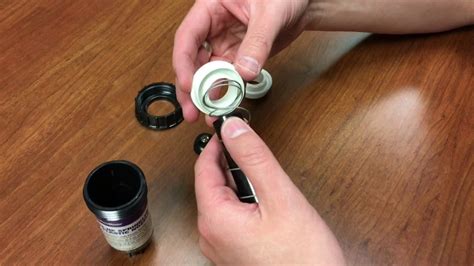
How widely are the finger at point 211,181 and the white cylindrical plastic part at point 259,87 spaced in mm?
193

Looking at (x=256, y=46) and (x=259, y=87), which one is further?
(x=259, y=87)

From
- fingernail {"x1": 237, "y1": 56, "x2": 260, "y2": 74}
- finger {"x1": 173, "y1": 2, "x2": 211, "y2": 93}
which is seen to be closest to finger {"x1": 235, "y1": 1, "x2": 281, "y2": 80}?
fingernail {"x1": 237, "y1": 56, "x2": 260, "y2": 74}

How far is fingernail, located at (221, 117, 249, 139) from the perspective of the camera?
526mm

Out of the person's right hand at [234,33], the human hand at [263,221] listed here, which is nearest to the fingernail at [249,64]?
the person's right hand at [234,33]

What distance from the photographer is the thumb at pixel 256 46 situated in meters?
0.60

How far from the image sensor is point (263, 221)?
19.0 inches

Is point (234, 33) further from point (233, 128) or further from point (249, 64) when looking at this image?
point (233, 128)

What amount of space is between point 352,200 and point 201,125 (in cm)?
28

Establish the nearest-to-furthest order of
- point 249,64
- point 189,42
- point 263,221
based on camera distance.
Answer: point 263,221 → point 249,64 → point 189,42

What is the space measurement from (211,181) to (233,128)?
76 millimetres

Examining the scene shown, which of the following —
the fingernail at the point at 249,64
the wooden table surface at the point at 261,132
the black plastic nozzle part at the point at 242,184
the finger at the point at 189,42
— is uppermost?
the fingernail at the point at 249,64

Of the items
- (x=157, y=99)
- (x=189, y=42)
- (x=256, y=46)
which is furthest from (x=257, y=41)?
(x=157, y=99)

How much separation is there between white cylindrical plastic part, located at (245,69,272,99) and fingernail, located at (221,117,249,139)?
0.23 meters

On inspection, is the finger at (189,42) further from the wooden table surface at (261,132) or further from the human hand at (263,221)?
the human hand at (263,221)
